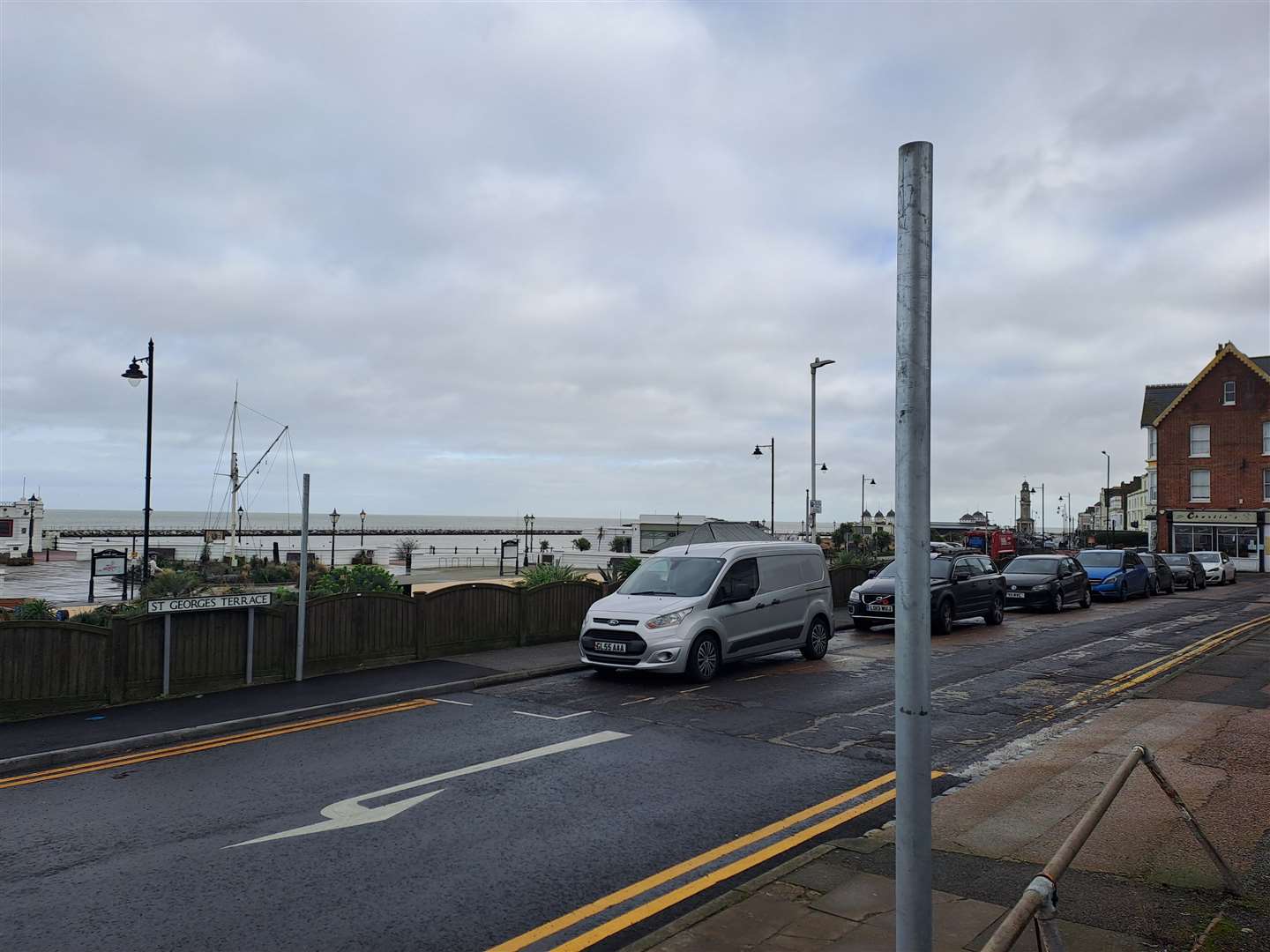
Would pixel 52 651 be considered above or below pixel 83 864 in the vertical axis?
above

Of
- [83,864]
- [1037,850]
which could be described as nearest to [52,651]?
[83,864]

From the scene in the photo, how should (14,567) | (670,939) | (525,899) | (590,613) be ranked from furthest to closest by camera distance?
(14,567) → (590,613) → (525,899) → (670,939)

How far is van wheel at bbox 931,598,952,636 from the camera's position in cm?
1981

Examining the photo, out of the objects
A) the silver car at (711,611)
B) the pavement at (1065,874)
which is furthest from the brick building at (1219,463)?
the pavement at (1065,874)

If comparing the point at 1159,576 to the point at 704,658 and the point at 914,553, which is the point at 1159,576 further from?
the point at 914,553

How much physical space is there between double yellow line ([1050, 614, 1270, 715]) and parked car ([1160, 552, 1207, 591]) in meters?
16.5

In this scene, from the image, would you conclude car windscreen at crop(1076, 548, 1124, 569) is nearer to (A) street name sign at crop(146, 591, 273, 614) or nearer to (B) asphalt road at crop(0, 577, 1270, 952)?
(B) asphalt road at crop(0, 577, 1270, 952)

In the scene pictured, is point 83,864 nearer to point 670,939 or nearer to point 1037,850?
point 670,939

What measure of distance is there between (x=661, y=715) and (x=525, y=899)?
5.59 meters

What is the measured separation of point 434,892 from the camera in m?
5.63

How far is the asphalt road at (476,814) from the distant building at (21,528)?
62180 millimetres

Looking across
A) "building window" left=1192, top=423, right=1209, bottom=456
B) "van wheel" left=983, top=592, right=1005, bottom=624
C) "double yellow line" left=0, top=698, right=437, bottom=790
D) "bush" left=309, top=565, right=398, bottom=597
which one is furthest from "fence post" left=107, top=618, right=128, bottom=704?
"building window" left=1192, top=423, right=1209, bottom=456

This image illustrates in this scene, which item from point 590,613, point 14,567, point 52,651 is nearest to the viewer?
point 52,651

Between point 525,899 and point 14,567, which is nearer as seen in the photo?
point 525,899
